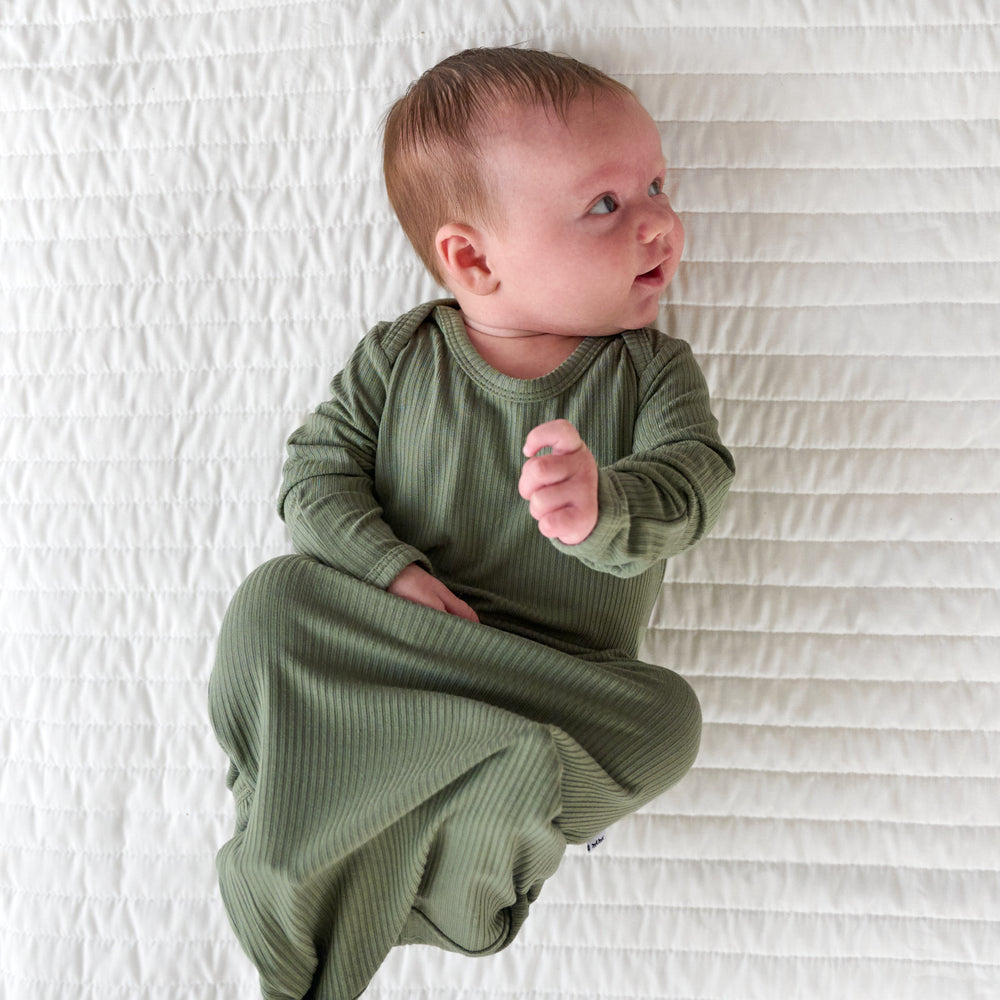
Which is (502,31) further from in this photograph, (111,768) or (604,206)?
(111,768)

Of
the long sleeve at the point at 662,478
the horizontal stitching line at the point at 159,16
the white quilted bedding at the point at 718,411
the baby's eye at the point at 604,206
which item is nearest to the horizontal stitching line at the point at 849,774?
the white quilted bedding at the point at 718,411

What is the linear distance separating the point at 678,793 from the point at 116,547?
64 centimetres

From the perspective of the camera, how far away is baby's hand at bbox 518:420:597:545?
2.16ft

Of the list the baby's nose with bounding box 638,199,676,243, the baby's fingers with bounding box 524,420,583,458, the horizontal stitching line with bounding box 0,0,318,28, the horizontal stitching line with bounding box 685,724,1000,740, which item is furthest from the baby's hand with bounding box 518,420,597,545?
the horizontal stitching line with bounding box 0,0,318,28

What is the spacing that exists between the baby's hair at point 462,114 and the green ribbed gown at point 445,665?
0.11 meters

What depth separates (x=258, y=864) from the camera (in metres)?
0.75

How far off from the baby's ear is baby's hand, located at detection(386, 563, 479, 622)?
10.5 inches

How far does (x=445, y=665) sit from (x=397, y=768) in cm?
9

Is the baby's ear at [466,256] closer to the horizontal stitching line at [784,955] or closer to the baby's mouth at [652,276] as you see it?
the baby's mouth at [652,276]

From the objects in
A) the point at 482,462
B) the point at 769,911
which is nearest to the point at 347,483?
the point at 482,462

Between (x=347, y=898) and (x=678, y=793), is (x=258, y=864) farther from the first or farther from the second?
(x=678, y=793)

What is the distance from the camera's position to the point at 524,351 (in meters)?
0.93

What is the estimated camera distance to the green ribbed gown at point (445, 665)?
74 cm

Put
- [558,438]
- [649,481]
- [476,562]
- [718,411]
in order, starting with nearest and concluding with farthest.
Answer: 1. [558,438]
2. [649,481]
3. [476,562]
4. [718,411]
